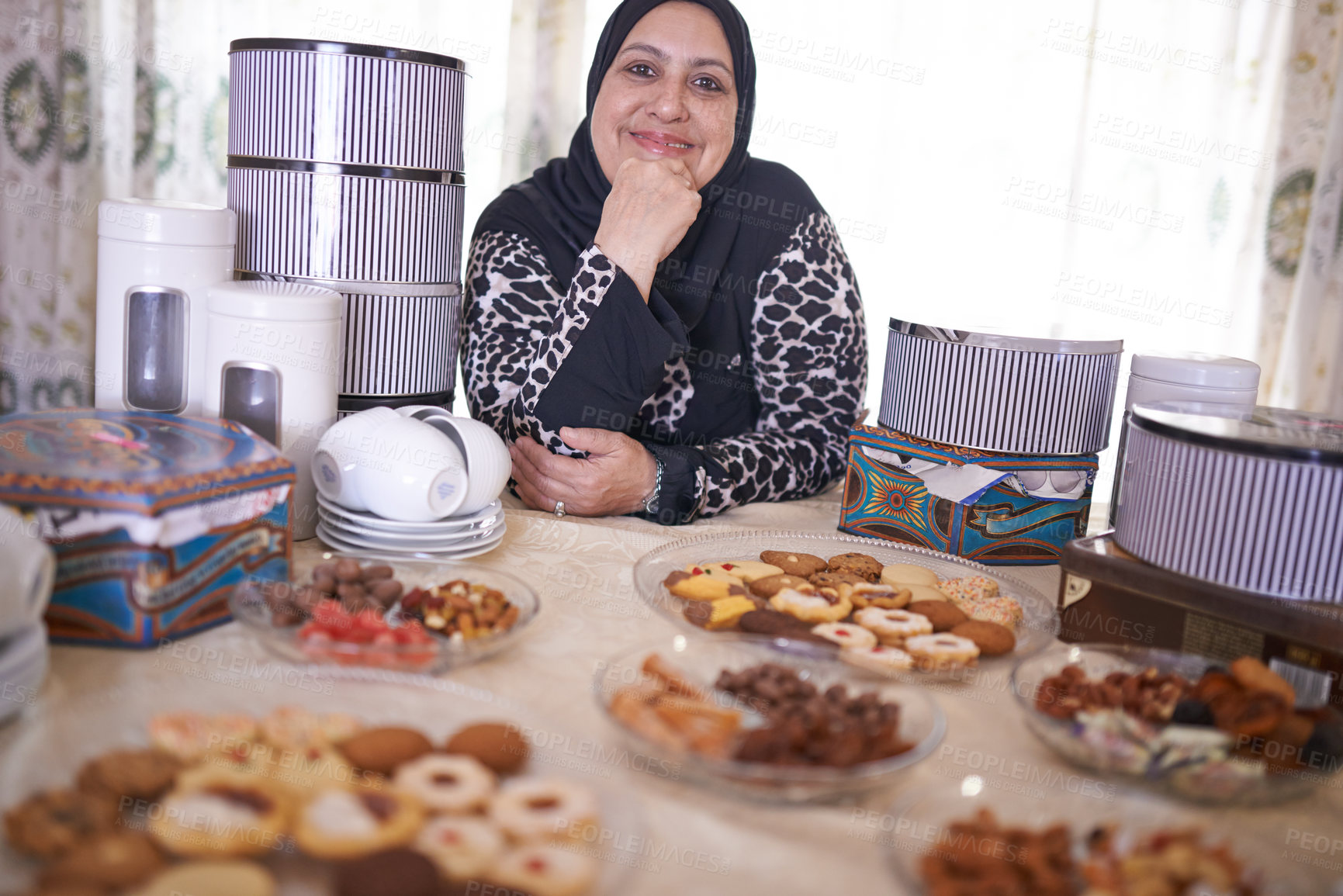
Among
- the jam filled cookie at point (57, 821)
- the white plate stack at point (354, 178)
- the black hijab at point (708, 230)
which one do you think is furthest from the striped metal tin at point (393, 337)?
the jam filled cookie at point (57, 821)

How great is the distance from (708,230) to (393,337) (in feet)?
1.93

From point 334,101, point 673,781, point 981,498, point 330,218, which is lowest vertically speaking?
point 673,781

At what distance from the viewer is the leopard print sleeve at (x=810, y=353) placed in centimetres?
151

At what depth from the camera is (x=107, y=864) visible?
0.49 metres

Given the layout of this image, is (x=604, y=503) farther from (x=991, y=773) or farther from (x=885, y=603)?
(x=991, y=773)

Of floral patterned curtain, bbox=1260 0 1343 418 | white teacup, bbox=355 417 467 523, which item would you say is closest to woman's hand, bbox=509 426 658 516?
white teacup, bbox=355 417 467 523

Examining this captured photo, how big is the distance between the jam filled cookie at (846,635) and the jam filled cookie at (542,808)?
314 millimetres

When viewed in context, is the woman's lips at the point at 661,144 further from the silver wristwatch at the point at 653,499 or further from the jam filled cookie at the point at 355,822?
the jam filled cookie at the point at 355,822

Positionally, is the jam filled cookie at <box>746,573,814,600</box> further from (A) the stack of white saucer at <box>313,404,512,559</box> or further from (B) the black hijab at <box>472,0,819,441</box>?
(B) the black hijab at <box>472,0,819,441</box>

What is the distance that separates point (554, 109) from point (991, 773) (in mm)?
2378

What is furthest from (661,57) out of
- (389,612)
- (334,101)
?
(389,612)

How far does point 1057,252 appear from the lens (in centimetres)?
301

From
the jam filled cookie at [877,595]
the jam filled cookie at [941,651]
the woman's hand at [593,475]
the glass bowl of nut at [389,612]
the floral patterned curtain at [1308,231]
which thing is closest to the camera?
the glass bowl of nut at [389,612]

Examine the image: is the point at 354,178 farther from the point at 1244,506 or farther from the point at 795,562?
the point at 1244,506
